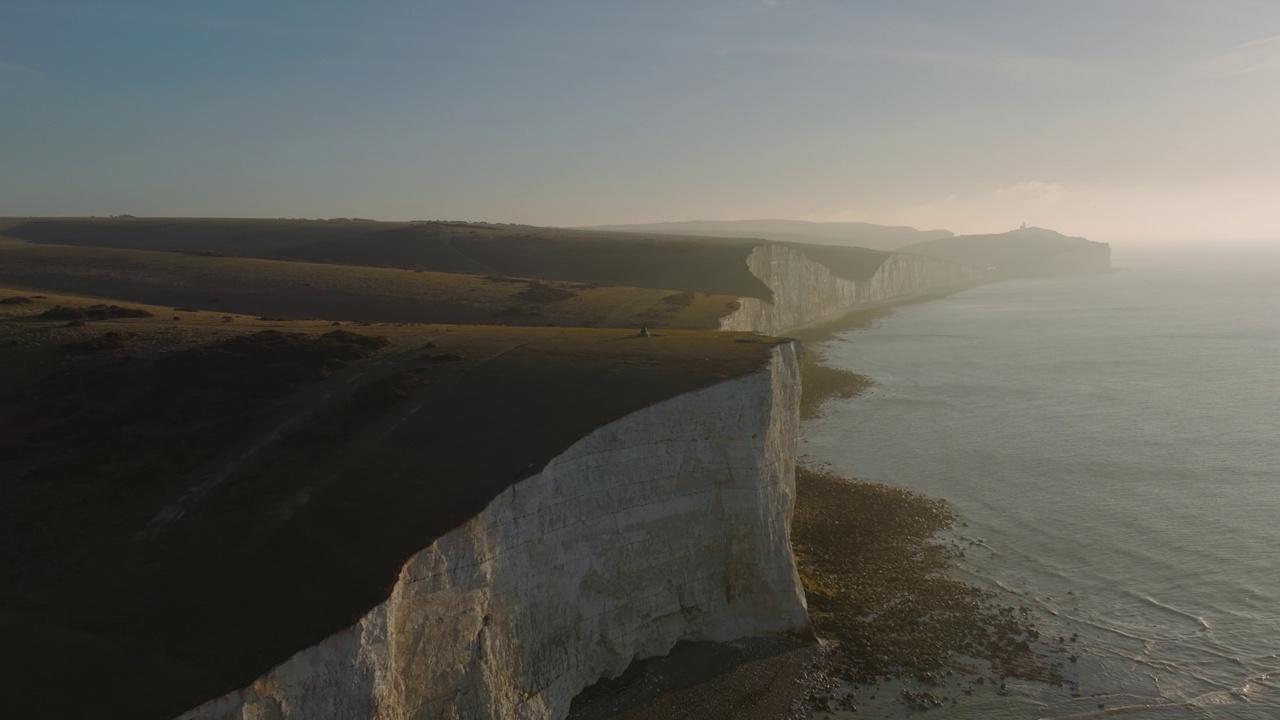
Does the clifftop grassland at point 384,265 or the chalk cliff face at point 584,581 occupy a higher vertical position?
the clifftop grassland at point 384,265

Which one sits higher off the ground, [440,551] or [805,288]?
[805,288]

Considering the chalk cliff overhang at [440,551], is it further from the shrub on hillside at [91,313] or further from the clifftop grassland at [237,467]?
the shrub on hillside at [91,313]

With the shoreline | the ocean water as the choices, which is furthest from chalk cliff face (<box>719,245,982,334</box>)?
the shoreline

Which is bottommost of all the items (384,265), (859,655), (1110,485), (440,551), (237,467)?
(859,655)

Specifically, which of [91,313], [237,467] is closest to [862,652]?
[237,467]

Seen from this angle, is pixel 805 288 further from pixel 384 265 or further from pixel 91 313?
pixel 91 313

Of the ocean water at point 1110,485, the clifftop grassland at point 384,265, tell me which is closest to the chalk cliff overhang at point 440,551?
the ocean water at point 1110,485
